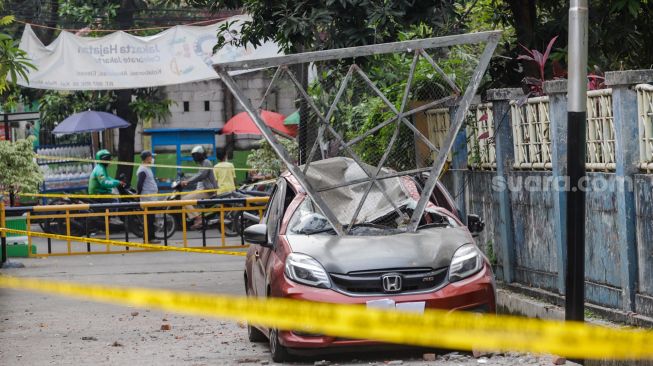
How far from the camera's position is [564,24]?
14773mm

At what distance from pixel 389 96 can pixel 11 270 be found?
24.0ft

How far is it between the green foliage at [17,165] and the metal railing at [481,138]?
372 inches

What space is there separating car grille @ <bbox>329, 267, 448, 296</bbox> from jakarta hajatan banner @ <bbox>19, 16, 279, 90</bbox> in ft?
48.2

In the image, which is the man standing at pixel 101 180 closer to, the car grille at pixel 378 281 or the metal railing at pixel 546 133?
the metal railing at pixel 546 133

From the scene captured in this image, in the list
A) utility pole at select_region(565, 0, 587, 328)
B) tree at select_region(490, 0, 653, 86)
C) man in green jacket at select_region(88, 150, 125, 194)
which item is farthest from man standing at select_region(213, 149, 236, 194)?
utility pole at select_region(565, 0, 587, 328)

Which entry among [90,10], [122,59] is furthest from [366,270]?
[90,10]

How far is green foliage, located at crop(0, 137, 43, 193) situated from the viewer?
20.7 metres

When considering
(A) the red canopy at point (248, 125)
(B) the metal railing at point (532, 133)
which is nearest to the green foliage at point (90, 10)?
(A) the red canopy at point (248, 125)

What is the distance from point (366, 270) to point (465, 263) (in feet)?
2.77

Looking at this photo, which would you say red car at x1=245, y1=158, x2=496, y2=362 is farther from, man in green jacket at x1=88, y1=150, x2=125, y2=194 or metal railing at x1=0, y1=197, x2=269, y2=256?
man in green jacket at x1=88, y1=150, x2=125, y2=194

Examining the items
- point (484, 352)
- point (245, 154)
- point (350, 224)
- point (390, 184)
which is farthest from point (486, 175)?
point (245, 154)

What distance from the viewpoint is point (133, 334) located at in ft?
39.7

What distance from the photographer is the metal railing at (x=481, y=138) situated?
43.3 feet

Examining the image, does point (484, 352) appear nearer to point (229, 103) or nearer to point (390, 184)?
point (390, 184)
